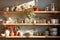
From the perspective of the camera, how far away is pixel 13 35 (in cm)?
462

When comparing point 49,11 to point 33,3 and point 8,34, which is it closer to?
point 33,3

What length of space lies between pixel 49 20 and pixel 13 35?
1.10 m

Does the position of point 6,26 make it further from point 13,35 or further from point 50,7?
point 50,7

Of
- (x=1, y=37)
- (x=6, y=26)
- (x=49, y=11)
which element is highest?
(x=49, y=11)

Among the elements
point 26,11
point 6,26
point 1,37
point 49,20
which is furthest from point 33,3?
point 1,37

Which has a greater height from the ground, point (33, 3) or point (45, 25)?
point (33, 3)

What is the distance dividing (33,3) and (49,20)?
676mm

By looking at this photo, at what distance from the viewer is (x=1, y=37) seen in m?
4.68

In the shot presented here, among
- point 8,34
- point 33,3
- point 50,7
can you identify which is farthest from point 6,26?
point 50,7

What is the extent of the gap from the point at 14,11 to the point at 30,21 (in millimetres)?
533

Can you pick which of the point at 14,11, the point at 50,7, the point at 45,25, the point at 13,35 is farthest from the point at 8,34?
the point at 50,7

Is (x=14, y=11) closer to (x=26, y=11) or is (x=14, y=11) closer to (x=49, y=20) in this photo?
(x=26, y=11)

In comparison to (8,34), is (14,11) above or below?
above

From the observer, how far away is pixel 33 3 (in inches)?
189
